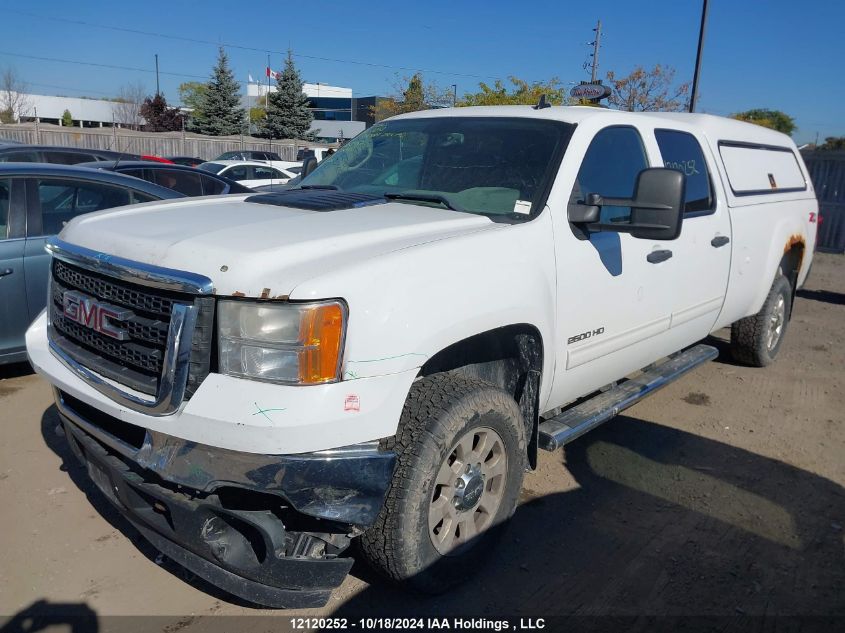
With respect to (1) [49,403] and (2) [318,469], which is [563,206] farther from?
(1) [49,403]

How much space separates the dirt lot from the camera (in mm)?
3008

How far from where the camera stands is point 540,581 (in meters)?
3.19

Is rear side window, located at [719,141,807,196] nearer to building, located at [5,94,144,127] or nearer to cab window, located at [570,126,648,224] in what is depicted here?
cab window, located at [570,126,648,224]

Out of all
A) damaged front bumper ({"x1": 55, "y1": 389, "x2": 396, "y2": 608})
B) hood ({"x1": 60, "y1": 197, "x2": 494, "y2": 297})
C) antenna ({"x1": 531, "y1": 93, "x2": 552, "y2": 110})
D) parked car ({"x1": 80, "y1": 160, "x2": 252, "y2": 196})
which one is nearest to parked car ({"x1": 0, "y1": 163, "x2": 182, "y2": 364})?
hood ({"x1": 60, "y1": 197, "x2": 494, "y2": 297})

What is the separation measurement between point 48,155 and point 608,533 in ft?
33.8

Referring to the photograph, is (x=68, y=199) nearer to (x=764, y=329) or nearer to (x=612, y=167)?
(x=612, y=167)

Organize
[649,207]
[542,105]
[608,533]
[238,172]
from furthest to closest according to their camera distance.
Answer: [238,172] → [542,105] → [608,533] → [649,207]

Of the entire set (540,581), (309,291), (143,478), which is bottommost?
(540,581)

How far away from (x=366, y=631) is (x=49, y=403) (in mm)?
3252

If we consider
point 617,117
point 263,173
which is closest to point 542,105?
point 617,117

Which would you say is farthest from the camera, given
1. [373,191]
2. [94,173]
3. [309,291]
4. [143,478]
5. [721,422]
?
[94,173]

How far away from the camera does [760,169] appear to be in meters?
5.61

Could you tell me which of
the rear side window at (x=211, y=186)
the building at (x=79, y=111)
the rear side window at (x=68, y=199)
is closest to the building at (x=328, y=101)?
the building at (x=79, y=111)

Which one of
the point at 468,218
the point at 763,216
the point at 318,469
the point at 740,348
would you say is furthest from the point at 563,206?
the point at 740,348
